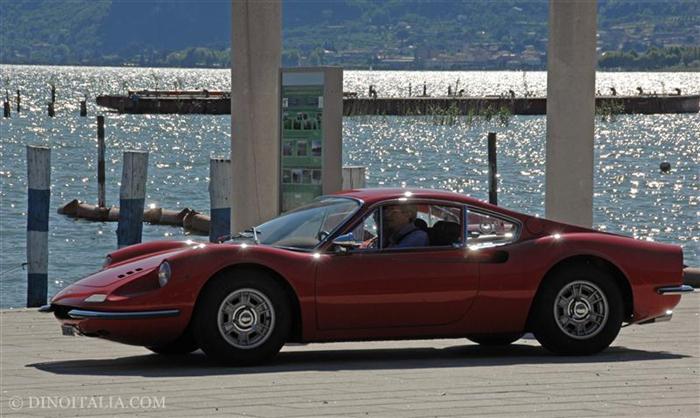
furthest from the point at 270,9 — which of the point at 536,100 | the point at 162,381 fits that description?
the point at 536,100

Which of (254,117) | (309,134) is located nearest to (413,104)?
(254,117)

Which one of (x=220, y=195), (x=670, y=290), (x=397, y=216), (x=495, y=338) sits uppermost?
(x=397, y=216)

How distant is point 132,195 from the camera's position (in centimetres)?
1628

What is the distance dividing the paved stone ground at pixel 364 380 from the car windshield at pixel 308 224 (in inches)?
32.7

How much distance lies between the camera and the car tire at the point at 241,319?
10297 millimetres

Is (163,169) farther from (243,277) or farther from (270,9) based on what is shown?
(243,277)

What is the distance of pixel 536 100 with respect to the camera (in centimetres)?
11750

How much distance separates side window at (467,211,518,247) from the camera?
1109 cm

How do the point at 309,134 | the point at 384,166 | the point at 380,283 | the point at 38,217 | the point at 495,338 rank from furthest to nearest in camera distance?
the point at 384,166 < the point at 38,217 < the point at 309,134 < the point at 495,338 < the point at 380,283

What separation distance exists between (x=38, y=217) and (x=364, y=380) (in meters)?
7.64

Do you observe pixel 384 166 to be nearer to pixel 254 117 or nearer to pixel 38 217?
pixel 38 217

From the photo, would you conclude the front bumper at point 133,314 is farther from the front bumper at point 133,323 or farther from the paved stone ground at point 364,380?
the paved stone ground at point 364,380

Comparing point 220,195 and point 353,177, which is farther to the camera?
point 353,177

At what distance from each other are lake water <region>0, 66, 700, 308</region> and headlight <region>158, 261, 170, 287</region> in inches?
542
